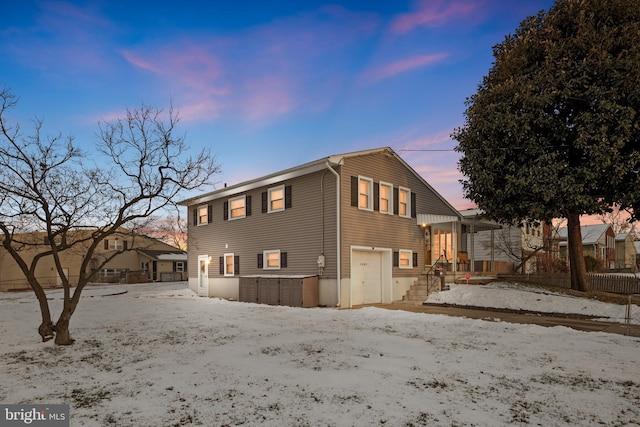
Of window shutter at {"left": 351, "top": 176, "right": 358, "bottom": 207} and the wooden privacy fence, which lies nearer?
window shutter at {"left": 351, "top": 176, "right": 358, "bottom": 207}

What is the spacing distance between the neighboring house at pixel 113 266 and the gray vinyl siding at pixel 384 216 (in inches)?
1011

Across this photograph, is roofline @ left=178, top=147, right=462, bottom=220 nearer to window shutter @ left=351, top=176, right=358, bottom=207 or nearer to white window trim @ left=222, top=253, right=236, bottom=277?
window shutter @ left=351, top=176, right=358, bottom=207

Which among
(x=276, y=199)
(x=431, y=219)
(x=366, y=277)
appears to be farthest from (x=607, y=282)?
(x=276, y=199)

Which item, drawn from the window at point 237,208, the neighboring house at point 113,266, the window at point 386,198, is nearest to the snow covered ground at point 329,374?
the window at point 386,198

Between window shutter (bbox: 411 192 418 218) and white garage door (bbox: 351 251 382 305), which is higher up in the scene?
window shutter (bbox: 411 192 418 218)

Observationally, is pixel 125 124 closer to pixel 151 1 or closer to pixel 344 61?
pixel 151 1

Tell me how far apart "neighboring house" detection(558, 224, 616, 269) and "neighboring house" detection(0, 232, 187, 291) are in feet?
139

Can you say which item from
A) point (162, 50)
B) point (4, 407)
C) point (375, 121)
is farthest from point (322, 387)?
point (375, 121)

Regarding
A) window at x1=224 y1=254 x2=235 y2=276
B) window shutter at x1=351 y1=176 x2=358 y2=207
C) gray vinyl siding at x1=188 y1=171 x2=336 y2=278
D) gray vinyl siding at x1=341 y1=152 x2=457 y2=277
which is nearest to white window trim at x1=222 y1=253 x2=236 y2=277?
window at x1=224 y1=254 x2=235 y2=276

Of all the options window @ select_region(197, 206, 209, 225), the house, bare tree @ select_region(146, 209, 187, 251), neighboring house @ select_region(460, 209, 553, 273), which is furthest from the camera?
neighboring house @ select_region(460, 209, 553, 273)

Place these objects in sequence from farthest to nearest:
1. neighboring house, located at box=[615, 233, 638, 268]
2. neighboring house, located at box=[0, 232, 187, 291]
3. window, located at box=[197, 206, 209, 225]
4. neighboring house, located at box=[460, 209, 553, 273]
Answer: neighboring house, located at box=[615, 233, 638, 268]
neighboring house, located at box=[0, 232, 187, 291]
neighboring house, located at box=[460, 209, 553, 273]
window, located at box=[197, 206, 209, 225]

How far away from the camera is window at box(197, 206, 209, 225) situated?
24969mm

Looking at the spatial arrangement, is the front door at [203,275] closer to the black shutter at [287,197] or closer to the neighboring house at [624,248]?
the black shutter at [287,197]

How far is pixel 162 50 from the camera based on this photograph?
14.9m
